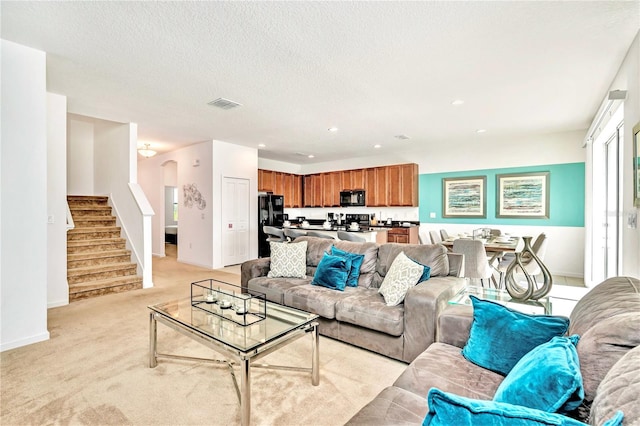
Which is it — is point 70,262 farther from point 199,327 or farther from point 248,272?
point 199,327

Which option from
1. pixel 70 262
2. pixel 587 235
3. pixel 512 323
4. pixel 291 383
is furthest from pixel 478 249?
pixel 70 262

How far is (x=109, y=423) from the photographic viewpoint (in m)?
1.80

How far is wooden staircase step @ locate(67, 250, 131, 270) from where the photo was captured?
4.67m

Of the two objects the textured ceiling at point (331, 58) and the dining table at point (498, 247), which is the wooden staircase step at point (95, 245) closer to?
the textured ceiling at point (331, 58)

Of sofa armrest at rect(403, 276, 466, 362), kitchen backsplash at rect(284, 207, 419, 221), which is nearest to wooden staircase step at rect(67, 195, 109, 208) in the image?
kitchen backsplash at rect(284, 207, 419, 221)

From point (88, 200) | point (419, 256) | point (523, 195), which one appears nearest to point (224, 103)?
point (419, 256)

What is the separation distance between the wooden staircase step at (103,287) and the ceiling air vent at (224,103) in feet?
9.83

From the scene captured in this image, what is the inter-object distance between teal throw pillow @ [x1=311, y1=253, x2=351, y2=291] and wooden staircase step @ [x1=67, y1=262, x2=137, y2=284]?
3.49 meters

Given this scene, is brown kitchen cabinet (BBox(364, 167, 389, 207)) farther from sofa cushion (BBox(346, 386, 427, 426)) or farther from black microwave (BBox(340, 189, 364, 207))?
sofa cushion (BBox(346, 386, 427, 426))

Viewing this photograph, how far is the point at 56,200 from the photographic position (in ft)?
12.7

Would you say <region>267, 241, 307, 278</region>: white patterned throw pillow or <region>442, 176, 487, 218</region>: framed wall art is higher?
<region>442, 176, 487, 218</region>: framed wall art

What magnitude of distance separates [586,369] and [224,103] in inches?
167

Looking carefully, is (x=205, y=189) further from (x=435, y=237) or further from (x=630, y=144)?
(x=630, y=144)

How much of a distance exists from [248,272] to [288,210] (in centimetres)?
580
